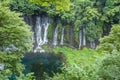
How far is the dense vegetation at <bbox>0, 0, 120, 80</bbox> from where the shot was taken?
774 cm

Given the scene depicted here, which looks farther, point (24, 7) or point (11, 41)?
point (24, 7)

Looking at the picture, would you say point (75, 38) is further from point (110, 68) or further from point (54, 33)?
point (110, 68)

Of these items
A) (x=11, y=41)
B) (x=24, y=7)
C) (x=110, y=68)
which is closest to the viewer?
(x=110, y=68)

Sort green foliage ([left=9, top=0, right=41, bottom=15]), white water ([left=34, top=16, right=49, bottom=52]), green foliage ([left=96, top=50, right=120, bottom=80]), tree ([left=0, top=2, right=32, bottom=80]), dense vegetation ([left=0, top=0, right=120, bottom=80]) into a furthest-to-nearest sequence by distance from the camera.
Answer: white water ([left=34, top=16, right=49, bottom=52]) → green foliage ([left=9, top=0, right=41, bottom=15]) → tree ([left=0, top=2, right=32, bottom=80]) → dense vegetation ([left=0, top=0, right=120, bottom=80]) → green foliage ([left=96, top=50, right=120, bottom=80])

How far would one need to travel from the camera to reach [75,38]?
150 ft

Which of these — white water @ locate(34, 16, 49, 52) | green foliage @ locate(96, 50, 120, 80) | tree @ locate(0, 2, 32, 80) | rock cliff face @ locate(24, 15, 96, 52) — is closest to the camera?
green foliage @ locate(96, 50, 120, 80)

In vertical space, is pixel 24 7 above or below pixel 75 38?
above

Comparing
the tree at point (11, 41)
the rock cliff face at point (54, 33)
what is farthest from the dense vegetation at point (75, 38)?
the rock cliff face at point (54, 33)

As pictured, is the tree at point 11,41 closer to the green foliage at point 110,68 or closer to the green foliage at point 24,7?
the green foliage at point 110,68

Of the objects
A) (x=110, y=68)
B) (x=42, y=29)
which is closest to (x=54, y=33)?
(x=42, y=29)

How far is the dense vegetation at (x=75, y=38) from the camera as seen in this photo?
25.4 feet

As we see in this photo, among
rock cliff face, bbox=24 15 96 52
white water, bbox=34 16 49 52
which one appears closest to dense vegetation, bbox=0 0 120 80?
rock cliff face, bbox=24 15 96 52

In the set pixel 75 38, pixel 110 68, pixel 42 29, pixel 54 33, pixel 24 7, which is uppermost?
pixel 110 68

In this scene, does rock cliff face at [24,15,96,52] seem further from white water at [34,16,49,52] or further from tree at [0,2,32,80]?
tree at [0,2,32,80]
